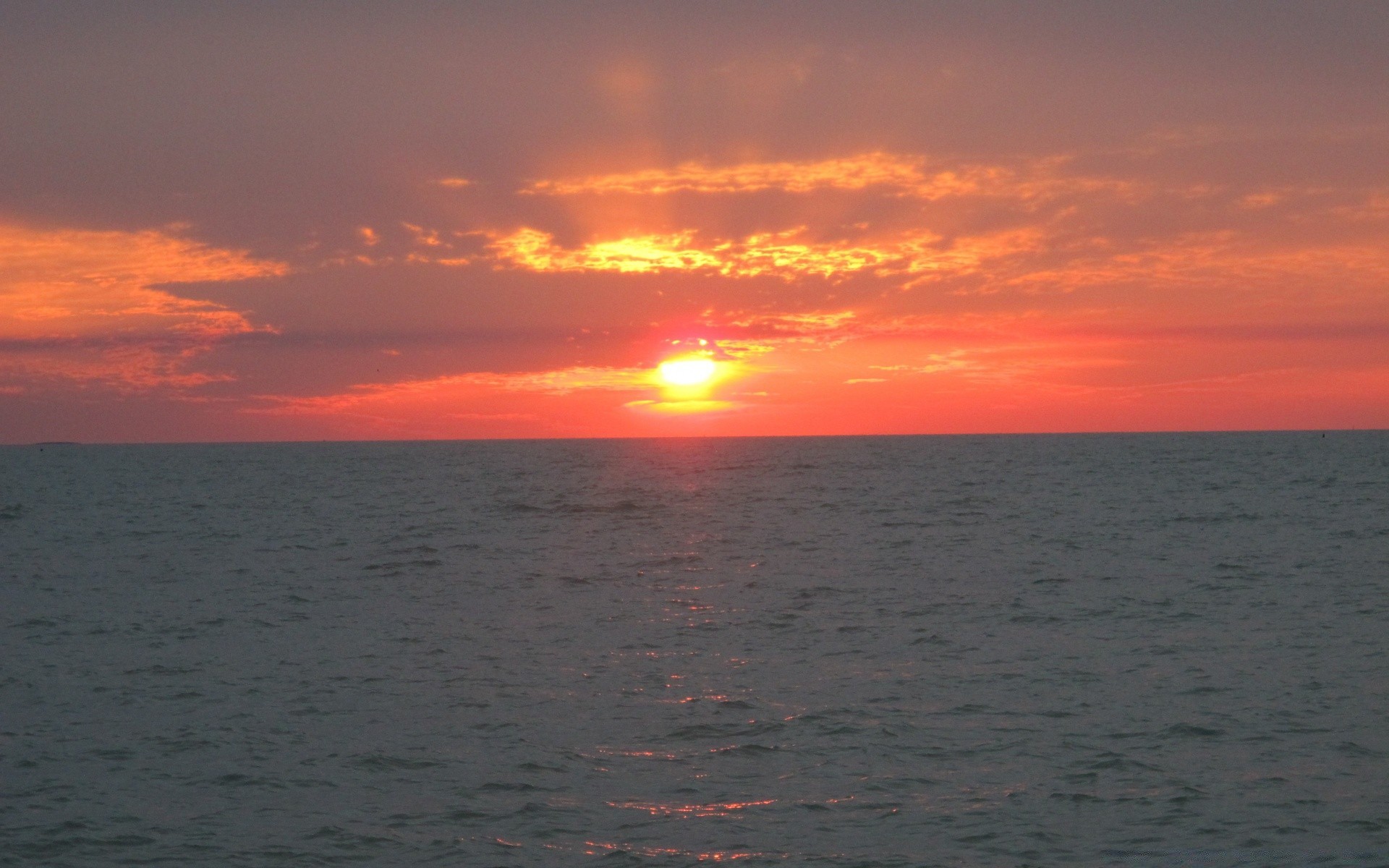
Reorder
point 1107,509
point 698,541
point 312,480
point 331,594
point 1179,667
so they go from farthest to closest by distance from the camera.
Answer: point 312,480, point 1107,509, point 698,541, point 331,594, point 1179,667

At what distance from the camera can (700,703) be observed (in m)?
23.8

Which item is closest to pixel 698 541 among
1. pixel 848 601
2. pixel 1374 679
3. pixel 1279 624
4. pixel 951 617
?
pixel 848 601

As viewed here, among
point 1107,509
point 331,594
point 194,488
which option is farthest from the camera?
point 194,488

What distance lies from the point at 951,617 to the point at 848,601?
4284mm

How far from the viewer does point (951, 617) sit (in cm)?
3475

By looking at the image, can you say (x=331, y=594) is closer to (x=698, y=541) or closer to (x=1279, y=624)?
(x=698, y=541)

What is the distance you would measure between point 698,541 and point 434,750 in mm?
39862

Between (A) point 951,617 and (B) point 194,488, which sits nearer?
(A) point 951,617

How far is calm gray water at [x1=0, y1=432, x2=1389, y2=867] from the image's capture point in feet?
53.3

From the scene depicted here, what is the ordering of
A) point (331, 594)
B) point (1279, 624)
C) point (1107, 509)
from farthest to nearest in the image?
point (1107, 509) → point (331, 594) → point (1279, 624)

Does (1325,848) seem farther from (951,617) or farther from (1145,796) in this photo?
(951,617)

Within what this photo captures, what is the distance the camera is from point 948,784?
18203mm

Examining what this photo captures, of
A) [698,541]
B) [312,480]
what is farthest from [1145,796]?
[312,480]

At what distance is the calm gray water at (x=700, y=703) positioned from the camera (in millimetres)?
16234
